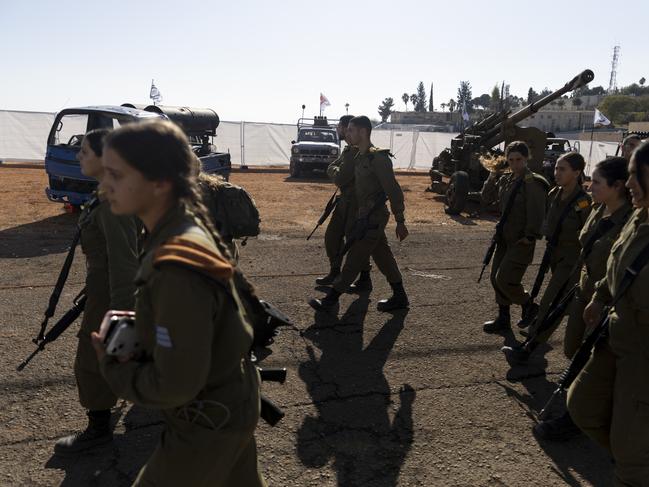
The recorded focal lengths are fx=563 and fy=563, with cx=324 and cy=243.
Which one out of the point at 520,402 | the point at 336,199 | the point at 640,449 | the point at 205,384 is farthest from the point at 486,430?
the point at 336,199

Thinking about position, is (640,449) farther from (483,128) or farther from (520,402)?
(483,128)

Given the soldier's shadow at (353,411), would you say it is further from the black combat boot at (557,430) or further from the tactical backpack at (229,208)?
the tactical backpack at (229,208)

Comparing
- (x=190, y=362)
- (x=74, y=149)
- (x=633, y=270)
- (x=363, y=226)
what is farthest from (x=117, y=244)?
(x=74, y=149)

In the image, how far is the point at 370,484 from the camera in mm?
3049

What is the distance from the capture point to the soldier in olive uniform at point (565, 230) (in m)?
4.52

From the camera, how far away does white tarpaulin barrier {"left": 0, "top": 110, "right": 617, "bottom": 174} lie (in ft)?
71.0

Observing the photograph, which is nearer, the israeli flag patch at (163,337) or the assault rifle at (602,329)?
the israeli flag patch at (163,337)

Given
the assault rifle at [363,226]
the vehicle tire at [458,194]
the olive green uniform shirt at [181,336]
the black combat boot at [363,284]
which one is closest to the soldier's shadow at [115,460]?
the olive green uniform shirt at [181,336]

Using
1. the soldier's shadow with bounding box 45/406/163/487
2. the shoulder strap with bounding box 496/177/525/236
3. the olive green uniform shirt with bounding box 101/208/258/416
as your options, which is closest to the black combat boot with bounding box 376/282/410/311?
the shoulder strap with bounding box 496/177/525/236

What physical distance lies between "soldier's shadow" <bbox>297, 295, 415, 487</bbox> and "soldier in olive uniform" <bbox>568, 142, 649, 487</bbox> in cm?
115

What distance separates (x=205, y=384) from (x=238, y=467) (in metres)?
0.48

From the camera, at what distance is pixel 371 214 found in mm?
5605

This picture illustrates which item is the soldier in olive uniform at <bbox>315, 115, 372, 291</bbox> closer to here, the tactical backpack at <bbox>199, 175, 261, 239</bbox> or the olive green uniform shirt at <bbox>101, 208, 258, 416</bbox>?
the tactical backpack at <bbox>199, 175, 261, 239</bbox>

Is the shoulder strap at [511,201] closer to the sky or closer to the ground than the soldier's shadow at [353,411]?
closer to the sky
